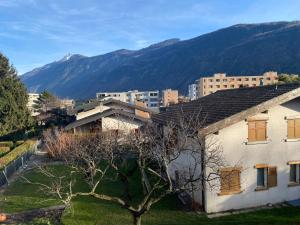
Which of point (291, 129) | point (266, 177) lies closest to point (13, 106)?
point (266, 177)

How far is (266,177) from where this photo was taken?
64.8 ft

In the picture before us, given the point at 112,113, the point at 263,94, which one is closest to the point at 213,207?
the point at 263,94

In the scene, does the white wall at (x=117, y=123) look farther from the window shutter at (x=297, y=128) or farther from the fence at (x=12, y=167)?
the window shutter at (x=297, y=128)

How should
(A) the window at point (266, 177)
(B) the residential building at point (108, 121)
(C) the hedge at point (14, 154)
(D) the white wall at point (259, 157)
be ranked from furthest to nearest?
(B) the residential building at point (108, 121) < (C) the hedge at point (14, 154) < (A) the window at point (266, 177) < (D) the white wall at point (259, 157)

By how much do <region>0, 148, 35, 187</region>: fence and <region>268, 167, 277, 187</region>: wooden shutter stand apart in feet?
56.5

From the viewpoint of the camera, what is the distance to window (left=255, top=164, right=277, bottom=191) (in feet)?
64.6

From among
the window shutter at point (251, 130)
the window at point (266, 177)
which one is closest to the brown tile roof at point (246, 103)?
the window shutter at point (251, 130)

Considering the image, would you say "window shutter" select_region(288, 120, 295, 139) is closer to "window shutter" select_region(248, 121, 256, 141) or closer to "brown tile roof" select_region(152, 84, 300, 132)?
"brown tile roof" select_region(152, 84, 300, 132)

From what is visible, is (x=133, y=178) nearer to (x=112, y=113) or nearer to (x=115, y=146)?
(x=115, y=146)

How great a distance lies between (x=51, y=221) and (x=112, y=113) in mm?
23765

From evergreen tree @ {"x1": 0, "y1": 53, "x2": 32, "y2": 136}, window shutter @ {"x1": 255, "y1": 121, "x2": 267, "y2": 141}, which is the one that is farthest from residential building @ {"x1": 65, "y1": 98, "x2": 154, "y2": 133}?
window shutter @ {"x1": 255, "y1": 121, "x2": 267, "y2": 141}

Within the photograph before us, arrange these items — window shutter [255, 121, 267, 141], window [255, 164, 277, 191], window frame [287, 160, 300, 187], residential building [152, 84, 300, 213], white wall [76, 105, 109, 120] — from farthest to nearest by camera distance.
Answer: white wall [76, 105, 109, 120]
window frame [287, 160, 300, 187]
window [255, 164, 277, 191]
window shutter [255, 121, 267, 141]
residential building [152, 84, 300, 213]

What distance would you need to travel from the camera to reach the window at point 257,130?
19453 mm

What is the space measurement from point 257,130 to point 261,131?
272 millimetres
